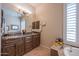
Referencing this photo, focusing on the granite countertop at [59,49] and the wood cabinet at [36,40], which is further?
the wood cabinet at [36,40]

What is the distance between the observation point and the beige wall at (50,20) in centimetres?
140

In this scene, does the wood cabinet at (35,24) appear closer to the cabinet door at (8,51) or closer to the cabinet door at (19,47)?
the cabinet door at (19,47)

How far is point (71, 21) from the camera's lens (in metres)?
1.39

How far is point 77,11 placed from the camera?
4.51 feet

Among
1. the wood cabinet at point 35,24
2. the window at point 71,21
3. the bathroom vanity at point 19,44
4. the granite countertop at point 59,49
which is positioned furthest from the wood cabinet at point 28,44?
the window at point 71,21

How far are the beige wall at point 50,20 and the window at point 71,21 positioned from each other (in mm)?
87

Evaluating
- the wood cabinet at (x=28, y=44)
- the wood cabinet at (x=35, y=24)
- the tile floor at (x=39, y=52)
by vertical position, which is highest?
the wood cabinet at (x=35, y=24)

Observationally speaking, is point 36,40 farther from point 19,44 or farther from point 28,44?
point 19,44

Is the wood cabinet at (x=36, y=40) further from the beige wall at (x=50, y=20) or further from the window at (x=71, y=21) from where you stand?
the window at (x=71, y=21)

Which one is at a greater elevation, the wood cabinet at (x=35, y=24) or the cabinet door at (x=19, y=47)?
the wood cabinet at (x=35, y=24)

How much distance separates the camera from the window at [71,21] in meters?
1.37

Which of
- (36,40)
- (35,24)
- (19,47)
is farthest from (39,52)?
(35,24)

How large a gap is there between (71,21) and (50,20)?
28 cm

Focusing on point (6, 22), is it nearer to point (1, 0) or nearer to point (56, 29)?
point (1, 0)
